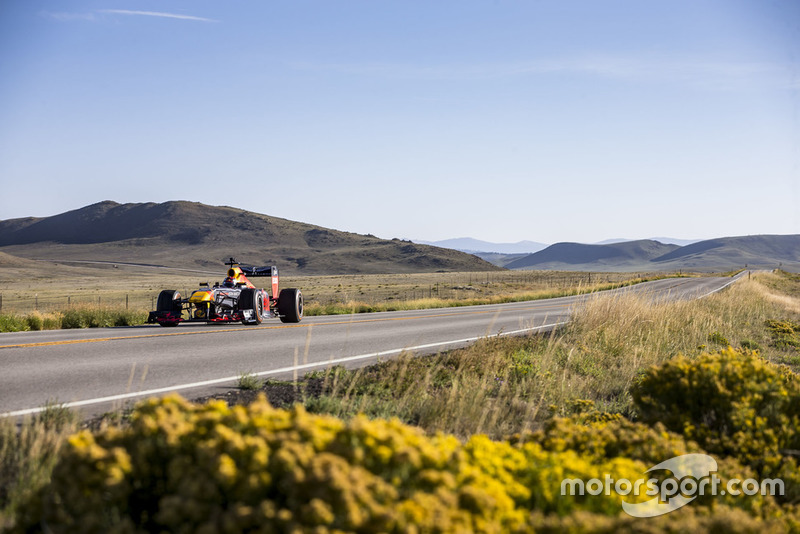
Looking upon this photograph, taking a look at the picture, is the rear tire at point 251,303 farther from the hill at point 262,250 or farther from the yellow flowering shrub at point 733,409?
the hill at point 262,250

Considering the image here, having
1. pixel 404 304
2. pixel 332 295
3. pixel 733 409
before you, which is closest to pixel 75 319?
pixel 404 304

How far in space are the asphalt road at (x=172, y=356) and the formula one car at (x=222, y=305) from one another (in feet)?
1.38

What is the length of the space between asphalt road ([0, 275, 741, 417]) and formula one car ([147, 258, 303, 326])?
1.38 ft

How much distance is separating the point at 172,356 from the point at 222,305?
535cm

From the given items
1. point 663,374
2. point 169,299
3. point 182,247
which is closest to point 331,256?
point 182,247

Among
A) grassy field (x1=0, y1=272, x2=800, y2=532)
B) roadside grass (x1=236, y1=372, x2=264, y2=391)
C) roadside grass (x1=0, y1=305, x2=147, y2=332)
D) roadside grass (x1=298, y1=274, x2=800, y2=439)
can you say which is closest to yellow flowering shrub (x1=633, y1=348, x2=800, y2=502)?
grassy field (x1=0, y1=272, x2=800, y2=532)

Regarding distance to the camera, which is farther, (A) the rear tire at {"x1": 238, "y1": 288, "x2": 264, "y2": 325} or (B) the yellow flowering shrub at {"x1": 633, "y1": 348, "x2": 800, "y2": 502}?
(A) the rear tire at {"x1": 238, "y1": 288, "x2": 264, "y2": 325}

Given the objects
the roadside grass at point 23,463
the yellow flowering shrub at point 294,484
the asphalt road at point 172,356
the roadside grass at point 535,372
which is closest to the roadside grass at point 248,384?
the asphalt road at point 172,356

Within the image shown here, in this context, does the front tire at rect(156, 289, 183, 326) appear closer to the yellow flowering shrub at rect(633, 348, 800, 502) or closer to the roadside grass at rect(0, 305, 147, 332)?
the roadside grass at rect(0, 305, 147, 332)

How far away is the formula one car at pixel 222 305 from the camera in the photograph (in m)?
13.9

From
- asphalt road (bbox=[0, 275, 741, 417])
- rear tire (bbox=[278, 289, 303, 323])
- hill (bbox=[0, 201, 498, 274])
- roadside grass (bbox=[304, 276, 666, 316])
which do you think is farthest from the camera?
hill (bbox=[0, 201, 498, 274])

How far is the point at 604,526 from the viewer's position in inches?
92.0

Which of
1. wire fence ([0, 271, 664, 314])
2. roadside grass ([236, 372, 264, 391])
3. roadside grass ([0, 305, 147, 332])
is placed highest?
roadside grass ([236, 372, 264, 391])

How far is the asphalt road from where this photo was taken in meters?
6.54
